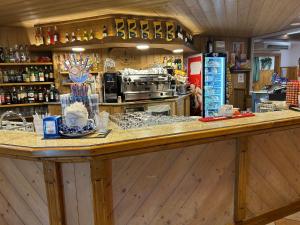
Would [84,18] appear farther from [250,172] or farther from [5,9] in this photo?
[250,172]

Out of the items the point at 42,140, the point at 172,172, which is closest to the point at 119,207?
the point at 172,172

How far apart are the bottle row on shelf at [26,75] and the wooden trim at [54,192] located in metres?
3.73

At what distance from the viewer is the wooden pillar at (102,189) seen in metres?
1.52

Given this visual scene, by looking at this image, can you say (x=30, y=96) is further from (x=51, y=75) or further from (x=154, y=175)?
(x=154, y=175)

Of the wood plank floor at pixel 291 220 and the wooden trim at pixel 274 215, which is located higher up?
the wooden trim at pixel 274 215

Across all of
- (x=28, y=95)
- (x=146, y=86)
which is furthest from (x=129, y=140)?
(x=28, y=95)

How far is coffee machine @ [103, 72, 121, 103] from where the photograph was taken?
4117mm

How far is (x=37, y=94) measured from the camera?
15.9 ft

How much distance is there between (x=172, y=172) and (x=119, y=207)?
458 mm

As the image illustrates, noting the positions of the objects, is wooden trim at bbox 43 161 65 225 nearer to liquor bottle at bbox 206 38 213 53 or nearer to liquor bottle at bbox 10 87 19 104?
liquor bottle at bbox 10 87 19 104

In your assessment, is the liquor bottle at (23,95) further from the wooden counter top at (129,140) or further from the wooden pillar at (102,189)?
the wooden pillar at (102,189)

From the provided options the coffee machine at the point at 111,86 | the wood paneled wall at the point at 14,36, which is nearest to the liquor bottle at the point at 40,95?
the wood paneled wall at the point at 14,36

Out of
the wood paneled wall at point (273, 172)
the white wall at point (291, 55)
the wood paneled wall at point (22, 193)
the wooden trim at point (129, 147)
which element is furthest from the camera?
the white wall at point (291, 55)

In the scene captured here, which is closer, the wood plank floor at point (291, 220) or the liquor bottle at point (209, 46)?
the wood plank floor at point (291, 220)
